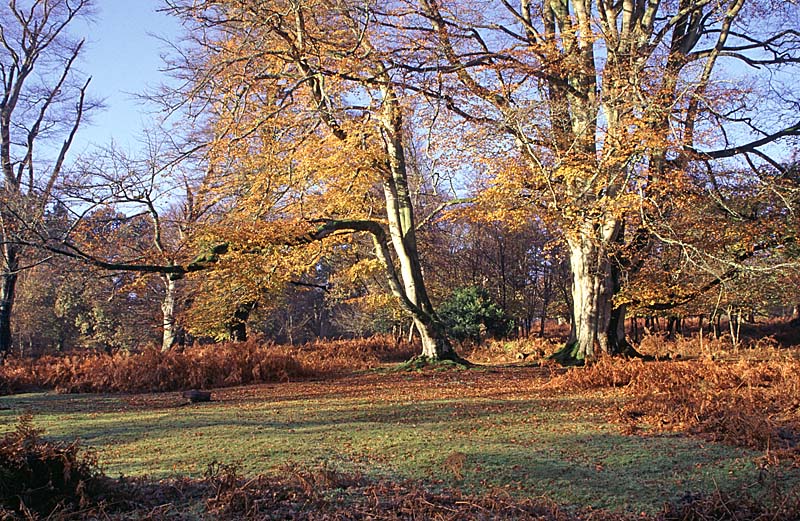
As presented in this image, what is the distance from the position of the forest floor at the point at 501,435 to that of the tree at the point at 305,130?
13.2 feet

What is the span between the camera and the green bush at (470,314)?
25.8m

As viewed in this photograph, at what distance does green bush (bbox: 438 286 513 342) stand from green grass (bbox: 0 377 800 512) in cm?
1546

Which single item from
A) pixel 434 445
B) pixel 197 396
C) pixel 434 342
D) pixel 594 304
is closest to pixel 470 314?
pixel 434 342

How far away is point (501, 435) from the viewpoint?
7.14 meters

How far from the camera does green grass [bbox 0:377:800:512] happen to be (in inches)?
205

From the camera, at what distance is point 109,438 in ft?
25.3

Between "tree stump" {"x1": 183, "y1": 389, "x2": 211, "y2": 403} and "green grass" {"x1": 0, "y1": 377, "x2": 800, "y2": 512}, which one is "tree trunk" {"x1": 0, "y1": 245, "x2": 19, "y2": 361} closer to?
"green grass" {"x1": 0, "y1": 377, "x2": 800, "y2": 512}

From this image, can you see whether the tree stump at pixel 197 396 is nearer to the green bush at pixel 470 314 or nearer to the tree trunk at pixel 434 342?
the tree trunk at pixel 434 342

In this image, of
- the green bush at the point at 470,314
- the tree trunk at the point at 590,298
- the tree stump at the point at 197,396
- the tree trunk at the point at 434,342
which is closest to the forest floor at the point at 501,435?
the tree stump at the point at 197,396

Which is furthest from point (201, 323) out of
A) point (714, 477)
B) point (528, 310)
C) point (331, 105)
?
point (528, 310)

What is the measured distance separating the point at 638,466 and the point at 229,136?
1036 centimetres

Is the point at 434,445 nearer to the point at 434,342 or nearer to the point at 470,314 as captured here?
the point at 434,342

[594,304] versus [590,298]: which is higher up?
[590,298]

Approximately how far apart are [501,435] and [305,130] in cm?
842
